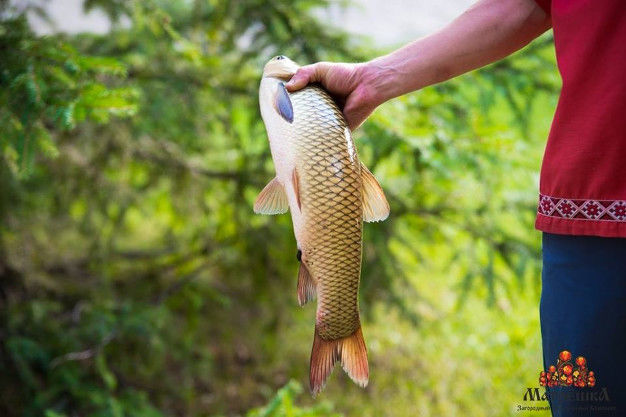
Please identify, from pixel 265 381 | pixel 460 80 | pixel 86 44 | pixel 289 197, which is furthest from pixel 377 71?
pixel 265 381

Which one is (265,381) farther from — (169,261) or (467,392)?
(467,392)

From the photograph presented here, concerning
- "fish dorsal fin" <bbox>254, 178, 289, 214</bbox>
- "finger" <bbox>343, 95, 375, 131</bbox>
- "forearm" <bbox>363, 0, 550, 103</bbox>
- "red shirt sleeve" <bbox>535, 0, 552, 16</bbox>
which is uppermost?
"red shirt sleeve" <bbox>535, 0, 552, 16</bbox>

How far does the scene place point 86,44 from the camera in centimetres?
361

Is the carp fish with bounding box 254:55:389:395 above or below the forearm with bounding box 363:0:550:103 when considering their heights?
below

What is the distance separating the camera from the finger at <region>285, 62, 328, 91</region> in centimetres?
147

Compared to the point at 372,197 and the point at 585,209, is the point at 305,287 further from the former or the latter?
the point at 585,209

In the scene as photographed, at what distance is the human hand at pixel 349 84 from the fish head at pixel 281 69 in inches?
1.2

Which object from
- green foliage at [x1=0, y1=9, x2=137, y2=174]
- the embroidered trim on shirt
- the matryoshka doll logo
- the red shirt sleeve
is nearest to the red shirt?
the embroidered trim on shirt

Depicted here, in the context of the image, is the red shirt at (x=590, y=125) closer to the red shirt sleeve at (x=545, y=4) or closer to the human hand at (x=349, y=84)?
the red shirt sleeve at (x=545, y=4)

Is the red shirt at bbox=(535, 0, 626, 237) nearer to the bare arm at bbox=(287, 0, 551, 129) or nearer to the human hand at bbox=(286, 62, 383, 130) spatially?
the bare arm at bbox=(287, 0, 551, 129)

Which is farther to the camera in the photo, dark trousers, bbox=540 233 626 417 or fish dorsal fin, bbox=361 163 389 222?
fish dorsal fin, bbox=361 163 389 222

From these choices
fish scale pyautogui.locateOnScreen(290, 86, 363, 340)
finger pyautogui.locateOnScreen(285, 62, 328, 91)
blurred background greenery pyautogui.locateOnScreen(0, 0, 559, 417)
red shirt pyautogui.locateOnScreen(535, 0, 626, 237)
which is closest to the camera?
red shirt pyautogui.locateOnScreen(535, 0, 626, 237)

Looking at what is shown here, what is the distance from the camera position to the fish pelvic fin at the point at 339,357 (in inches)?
55.2

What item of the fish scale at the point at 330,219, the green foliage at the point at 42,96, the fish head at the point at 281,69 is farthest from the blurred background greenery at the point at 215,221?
the fish scale at the point at 330,219
